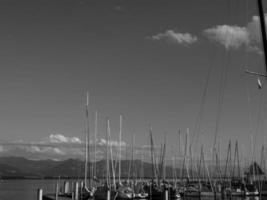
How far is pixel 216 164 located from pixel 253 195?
53.9ft

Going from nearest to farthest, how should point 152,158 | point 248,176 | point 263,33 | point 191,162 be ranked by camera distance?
point 263,33 → point 152,158 → point 191,162 → point 248,176

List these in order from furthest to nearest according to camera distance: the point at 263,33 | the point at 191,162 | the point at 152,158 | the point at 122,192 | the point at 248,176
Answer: the point at 248,176 → the point at 191,162 → the point at 152,158 → the point at 122,192 → the point at 263,33

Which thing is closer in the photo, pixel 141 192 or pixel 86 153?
pixel 86 153

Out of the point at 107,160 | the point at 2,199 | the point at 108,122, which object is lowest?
the point at 2,199

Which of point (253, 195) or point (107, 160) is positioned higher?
point (107, 160)

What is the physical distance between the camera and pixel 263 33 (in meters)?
21.1

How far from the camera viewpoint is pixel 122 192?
66.1 metres

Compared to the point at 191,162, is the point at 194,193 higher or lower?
lower

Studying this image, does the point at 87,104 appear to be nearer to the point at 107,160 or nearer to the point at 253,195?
the point at 107,160

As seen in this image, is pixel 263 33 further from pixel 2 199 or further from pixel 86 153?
pixel 2 199

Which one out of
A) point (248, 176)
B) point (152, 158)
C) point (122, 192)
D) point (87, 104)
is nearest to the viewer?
point (122, 192)

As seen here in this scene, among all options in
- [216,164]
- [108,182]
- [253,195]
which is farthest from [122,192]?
[216,164]

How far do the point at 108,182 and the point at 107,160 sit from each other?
799 cm

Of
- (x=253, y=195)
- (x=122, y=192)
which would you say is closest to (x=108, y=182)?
(x=122, y=192)
